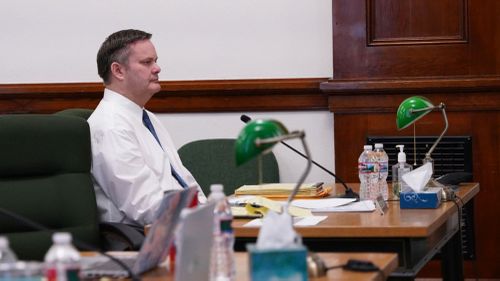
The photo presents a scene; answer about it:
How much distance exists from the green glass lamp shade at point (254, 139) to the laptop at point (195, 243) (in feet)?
0.45

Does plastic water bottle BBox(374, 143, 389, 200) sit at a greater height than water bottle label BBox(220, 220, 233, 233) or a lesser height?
lesser

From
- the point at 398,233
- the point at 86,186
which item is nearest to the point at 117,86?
the point at 86,186

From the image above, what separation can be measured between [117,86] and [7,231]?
3.27ft

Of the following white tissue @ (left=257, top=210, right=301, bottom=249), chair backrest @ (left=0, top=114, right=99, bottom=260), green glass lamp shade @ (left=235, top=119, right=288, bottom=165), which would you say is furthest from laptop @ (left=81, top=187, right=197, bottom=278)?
chair backrest @ (left=0, top=114, right=99, bottom=260)

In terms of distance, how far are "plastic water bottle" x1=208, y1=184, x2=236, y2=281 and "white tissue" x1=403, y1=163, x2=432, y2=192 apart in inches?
59.2

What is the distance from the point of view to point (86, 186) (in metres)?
3.62

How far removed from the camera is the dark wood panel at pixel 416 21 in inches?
202

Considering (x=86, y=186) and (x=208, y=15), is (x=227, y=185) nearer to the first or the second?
(x=208, y=15)

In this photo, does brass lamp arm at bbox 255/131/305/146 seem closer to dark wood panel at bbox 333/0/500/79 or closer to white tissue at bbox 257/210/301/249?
white tissue at bbox 257/210/301/249

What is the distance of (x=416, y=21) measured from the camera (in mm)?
5148

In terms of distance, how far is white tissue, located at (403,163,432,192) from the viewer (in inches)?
142

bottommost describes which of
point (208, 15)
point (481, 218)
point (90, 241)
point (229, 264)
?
point (481, 218)

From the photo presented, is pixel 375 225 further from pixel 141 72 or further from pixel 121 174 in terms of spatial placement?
pixel 141 72

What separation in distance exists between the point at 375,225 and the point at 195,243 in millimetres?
1104
